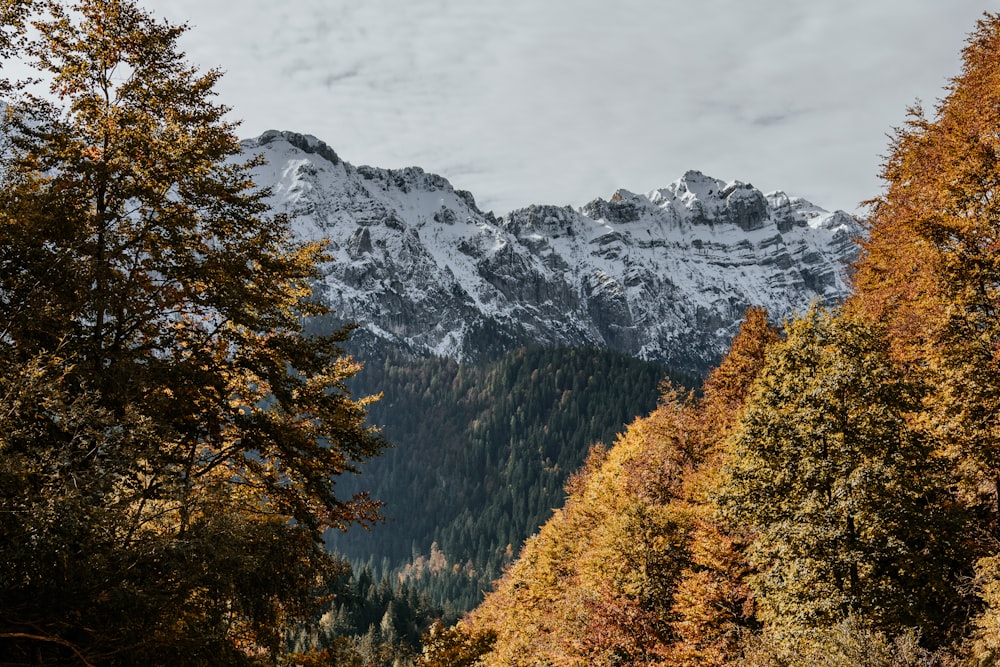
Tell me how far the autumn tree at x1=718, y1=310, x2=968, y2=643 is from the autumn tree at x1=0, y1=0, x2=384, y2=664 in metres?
13.3

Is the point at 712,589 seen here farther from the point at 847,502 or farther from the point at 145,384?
the point at 145,384

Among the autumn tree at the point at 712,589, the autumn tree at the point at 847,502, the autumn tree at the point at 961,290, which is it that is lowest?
the autumn tree at the point at 712,589

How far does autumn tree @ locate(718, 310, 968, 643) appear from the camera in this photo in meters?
18.4

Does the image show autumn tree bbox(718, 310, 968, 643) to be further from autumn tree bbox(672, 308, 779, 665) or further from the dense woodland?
autumn tree bbox(672, 308, 779, 665)

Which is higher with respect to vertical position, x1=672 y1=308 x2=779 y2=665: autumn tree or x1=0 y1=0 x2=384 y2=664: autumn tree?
x1=0 y1=0 x2=384 y2=664: autumn tree

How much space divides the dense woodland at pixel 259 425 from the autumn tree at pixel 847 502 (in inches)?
3.5

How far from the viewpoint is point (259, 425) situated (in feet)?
46.7

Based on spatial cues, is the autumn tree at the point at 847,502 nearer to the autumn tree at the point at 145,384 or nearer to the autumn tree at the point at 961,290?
the autumn tree at the point at 961,290

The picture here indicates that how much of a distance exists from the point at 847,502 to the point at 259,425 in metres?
17.0

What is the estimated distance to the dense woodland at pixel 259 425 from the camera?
9609 millimetres

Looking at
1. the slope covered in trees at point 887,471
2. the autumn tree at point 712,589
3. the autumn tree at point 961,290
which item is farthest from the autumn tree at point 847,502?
the autumn tree at point 712,589

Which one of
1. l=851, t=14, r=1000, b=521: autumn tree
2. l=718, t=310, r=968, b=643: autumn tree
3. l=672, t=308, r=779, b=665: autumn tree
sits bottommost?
l=672, t=308, r=779, b=665: autumn tree

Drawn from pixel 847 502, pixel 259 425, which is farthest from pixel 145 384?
pixel 847 502

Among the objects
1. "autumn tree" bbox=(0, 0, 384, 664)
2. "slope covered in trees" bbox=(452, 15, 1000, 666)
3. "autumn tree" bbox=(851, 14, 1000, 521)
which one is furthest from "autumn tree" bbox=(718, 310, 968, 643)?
"autumn tree" bbox=(0, 0, 384, 664)
